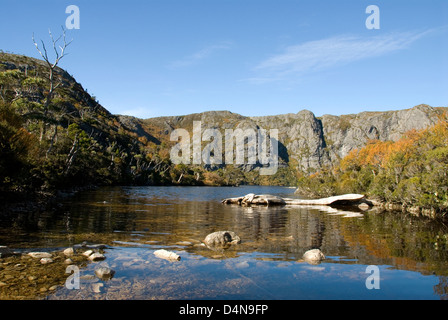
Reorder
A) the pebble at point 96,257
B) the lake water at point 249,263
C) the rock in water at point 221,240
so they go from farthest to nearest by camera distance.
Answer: the rock in water at point 221,240, the pebble at point 96,257, the lake water at point 249,263

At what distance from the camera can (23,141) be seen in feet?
76.9

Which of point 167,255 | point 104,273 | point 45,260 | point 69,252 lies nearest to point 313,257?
point 167,255

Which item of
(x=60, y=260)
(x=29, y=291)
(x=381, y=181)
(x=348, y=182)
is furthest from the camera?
(x=348, y=182)

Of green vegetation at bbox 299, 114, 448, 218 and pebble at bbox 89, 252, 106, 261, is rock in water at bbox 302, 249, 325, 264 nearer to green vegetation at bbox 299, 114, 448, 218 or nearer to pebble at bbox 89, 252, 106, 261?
pebble at bbox 89, 252, 106, 261

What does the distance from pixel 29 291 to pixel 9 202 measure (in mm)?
22127

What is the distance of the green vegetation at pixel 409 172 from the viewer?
31766mm

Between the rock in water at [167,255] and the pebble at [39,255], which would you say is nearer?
the pebble at [39,255]

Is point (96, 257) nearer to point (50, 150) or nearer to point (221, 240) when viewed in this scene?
point (221, 240)

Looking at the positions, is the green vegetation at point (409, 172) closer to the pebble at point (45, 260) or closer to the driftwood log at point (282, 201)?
the driftwood log at point (282, 201)

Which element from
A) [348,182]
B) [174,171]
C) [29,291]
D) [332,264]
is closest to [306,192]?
[348,182]

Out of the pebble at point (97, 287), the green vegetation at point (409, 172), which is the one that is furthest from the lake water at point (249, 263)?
→ the green vegetation at point (409, 172)

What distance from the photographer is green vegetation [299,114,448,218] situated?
31.8 meters

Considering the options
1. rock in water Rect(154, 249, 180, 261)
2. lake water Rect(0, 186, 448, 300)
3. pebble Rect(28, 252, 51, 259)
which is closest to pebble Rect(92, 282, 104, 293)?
lake water Rect(0, 186, 448, 300)

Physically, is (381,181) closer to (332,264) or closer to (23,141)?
(332,264)
